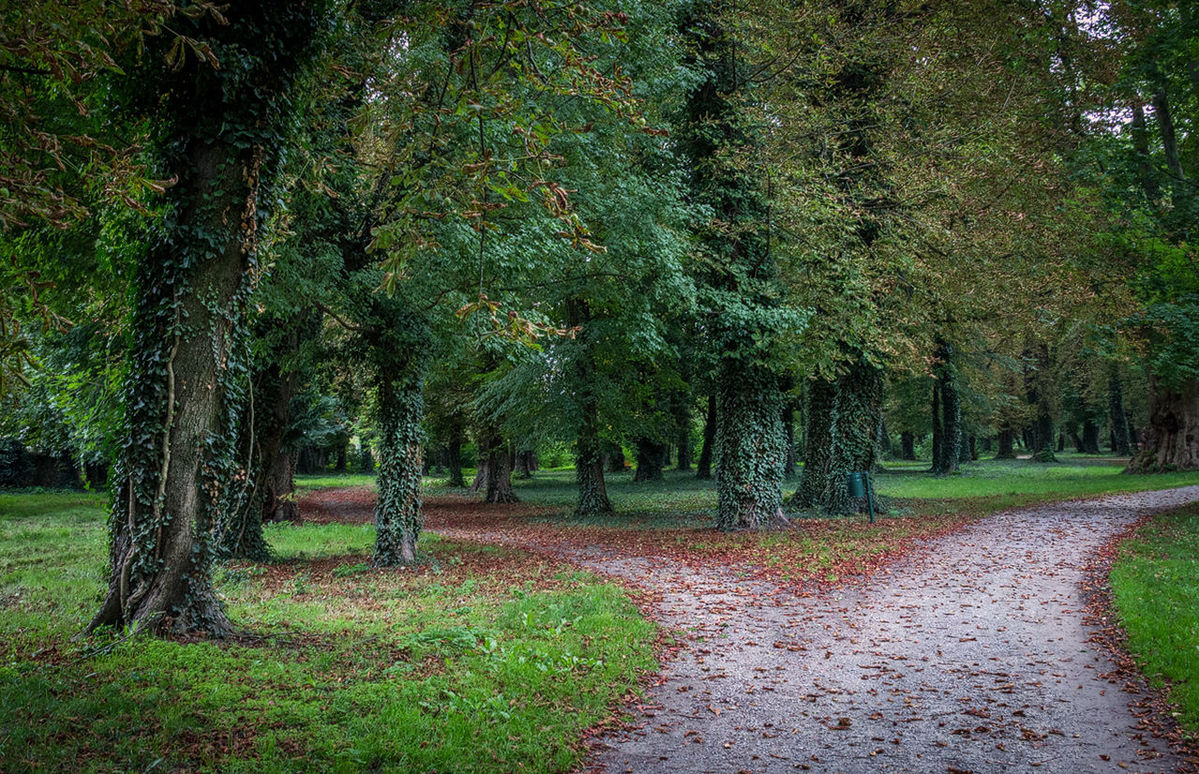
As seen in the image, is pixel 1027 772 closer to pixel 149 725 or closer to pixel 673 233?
pixel 149 725

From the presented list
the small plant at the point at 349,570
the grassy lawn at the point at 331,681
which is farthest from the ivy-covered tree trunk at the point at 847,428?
the small plant at the point at 349,570

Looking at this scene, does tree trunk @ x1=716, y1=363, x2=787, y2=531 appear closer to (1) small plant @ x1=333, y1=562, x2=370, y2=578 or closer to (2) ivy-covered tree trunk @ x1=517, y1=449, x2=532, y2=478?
(1) small plant @ x1=333, y1=562, x2=370, y2=578

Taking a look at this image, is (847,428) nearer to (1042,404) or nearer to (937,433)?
(937,433)

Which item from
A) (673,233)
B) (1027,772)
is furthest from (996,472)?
(1027,772)

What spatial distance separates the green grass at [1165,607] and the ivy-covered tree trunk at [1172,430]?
14.8 meters

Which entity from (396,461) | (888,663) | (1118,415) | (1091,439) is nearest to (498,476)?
(396,461)

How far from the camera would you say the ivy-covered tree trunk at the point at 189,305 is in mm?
6141

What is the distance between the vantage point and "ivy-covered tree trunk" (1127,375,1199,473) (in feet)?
79.8

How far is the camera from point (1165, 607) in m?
7.60

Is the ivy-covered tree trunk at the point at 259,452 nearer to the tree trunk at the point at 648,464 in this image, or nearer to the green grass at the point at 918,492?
the green grass at the point at 918,492

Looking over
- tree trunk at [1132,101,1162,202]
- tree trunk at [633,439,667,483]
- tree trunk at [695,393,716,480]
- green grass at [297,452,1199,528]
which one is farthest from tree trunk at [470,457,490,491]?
tree trunk at [1132,101,1162,202]

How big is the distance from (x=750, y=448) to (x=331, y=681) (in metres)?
11.2

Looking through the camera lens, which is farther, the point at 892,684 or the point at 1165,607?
the point at 1165,607

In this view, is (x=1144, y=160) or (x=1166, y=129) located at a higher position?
(x=1166, y=129)
